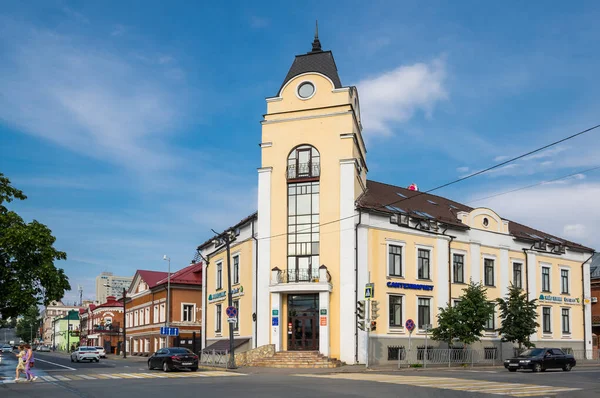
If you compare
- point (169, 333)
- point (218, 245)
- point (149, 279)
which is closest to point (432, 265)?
point (218, 245)

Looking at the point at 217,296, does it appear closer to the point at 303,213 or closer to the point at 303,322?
the point at 303,322

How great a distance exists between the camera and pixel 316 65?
4141cm

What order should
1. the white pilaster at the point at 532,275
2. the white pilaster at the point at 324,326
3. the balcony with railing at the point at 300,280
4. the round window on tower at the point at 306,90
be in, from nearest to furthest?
the white pilaster at the point at 324,326, the balcony with railing at the point at 300,280, the round window on tower at the point at 306,90, the white pilaster at the point at 532,275

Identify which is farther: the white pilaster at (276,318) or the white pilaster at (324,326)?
the white pilaster at (276,318)

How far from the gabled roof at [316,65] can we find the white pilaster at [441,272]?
40.8 ft

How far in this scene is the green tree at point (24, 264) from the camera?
36469 mm

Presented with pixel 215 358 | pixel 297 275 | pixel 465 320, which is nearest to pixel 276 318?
pixel 297 275

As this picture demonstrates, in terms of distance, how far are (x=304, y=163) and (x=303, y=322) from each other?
956 cm

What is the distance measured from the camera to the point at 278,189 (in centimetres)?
4050

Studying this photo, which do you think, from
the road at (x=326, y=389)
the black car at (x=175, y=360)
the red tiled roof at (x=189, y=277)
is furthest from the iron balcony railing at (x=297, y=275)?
the red tiled roof at (x=189, y=277)

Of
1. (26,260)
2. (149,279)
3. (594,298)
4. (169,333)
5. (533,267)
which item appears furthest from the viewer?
(149,279)

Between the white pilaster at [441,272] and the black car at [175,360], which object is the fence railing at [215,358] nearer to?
the black car at [175,360]

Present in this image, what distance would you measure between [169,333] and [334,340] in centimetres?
1965

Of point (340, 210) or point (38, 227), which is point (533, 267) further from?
point (38, 227)
